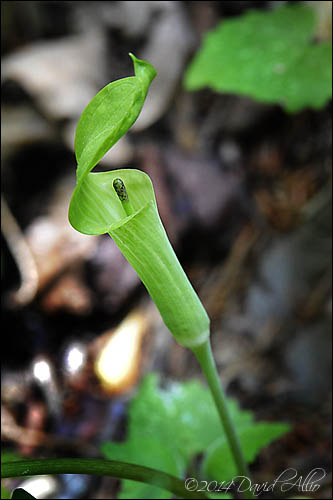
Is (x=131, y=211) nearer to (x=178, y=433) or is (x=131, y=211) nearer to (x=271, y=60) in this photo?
(x=178, y=433)

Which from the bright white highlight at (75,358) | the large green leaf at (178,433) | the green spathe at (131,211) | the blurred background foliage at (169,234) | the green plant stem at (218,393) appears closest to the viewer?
the green spathe at (131,211)

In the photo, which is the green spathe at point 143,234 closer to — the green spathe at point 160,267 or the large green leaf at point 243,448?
the green spathe at point 160,267

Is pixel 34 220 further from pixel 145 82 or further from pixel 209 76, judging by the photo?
pixel 145 82

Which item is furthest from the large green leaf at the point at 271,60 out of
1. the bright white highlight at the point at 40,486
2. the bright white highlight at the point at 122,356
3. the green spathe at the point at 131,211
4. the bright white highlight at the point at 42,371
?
the bright white highlight at the point at 40,486

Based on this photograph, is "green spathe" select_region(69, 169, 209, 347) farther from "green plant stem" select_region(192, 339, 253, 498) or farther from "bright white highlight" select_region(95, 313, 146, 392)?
"bright white highlight" select_region(95, 313, 146, 392)

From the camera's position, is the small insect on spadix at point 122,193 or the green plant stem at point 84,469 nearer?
the small insect on spadix at point 122,193

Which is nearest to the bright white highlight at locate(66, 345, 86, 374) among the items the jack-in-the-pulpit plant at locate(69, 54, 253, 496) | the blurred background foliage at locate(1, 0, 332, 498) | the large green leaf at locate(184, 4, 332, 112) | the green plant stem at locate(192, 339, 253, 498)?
the blurred background foliage at locate(1, 0, 332, 498)
